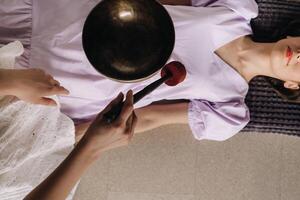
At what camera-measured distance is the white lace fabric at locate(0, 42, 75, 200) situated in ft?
2.96

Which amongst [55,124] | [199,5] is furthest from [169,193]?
[199,5]

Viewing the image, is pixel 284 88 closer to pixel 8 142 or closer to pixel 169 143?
pixel 169 143

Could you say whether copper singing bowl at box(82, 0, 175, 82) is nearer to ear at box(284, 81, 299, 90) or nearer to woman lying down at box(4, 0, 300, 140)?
woman lying down at box(4, 0, 300, 140)

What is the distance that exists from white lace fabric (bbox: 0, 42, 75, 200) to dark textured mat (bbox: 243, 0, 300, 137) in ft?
1.90

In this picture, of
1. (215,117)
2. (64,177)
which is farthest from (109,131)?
(215,117)

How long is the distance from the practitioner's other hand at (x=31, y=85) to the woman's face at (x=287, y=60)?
1.79 feet

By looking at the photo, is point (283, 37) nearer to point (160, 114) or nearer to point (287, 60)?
point (287, 60)

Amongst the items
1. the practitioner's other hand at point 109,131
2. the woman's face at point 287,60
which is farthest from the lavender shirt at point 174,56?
the practitioner's other hand at point 109,131

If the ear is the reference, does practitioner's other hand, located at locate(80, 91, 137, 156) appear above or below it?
above

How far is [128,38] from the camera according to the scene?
0.84 metres

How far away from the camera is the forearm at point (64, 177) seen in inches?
26.8

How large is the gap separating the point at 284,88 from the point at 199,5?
0.33 meters

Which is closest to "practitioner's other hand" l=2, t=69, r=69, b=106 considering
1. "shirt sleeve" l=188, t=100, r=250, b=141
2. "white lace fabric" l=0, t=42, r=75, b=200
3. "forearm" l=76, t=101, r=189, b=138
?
"white lace fabric" l=0, t=42, r=75, b=200

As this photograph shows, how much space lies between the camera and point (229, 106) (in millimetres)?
1099
